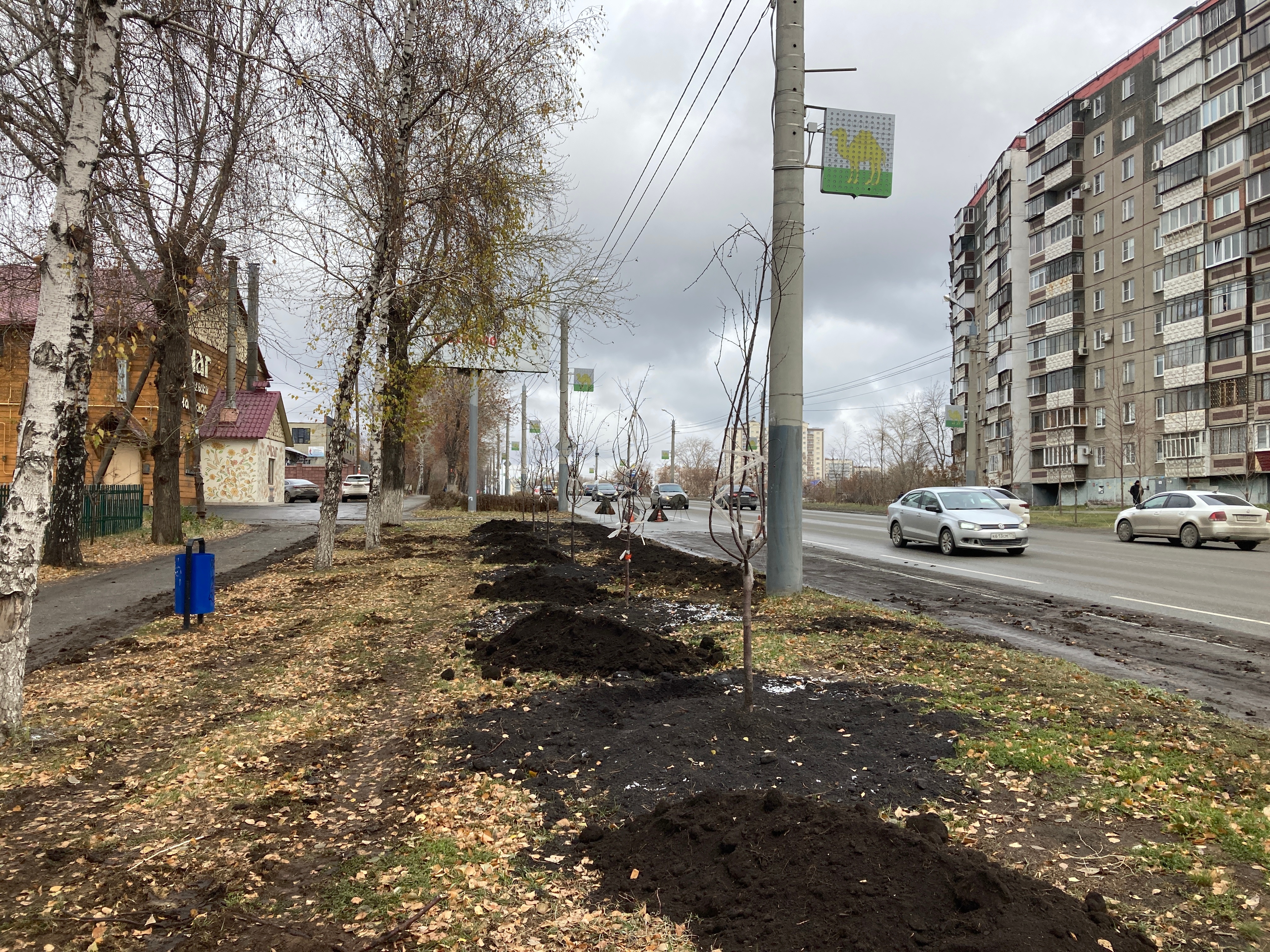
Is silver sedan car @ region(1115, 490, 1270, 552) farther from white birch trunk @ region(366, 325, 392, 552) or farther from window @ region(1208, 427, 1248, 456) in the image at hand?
window @ region(1208, 427, 1248, 456)

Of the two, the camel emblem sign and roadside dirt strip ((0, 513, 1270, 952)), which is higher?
the camel emblem sign

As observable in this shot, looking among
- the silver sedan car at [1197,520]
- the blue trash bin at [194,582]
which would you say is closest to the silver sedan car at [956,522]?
the silver sedan car at [1197,520]

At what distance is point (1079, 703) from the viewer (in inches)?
214

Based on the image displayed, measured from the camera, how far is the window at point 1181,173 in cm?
4341

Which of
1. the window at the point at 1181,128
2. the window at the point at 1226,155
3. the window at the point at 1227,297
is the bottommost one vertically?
the window at the point at 1227,297

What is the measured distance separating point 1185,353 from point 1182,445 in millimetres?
5160

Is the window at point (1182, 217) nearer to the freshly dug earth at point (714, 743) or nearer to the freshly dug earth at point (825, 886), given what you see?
the freshly dug earth at point (714, 743)

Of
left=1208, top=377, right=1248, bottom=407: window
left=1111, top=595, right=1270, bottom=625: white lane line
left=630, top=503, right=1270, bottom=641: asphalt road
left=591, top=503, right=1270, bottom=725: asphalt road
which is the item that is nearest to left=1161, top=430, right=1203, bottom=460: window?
left=1208, top=377, right=1248, bottom=407: window

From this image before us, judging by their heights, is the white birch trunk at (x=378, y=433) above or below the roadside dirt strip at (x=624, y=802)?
above

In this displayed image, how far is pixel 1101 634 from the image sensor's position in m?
8.70

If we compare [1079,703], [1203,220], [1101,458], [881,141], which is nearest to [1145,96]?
[1203,220]

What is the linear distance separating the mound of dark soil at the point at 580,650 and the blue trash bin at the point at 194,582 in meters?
3.19

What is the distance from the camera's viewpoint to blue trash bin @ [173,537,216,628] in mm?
8539

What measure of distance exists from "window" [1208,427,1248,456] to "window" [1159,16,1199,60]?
2136 centimetres
